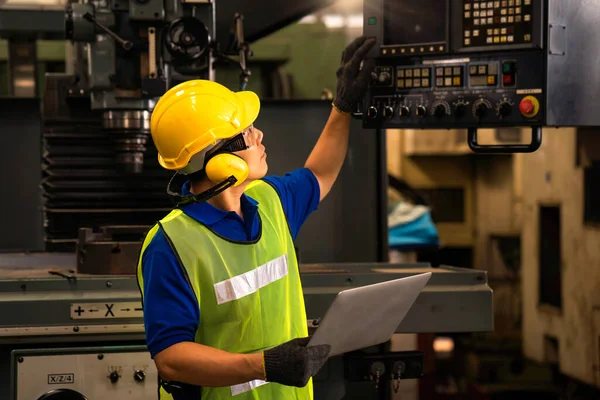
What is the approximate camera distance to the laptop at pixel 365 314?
1.50m

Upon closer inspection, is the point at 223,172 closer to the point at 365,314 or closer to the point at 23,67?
the point at 365,314

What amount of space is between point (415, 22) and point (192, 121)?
0.77 metres

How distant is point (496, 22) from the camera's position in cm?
206

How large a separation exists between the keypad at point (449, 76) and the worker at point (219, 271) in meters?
0.57

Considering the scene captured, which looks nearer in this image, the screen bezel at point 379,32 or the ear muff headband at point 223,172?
the ear muff headband at point 223,172

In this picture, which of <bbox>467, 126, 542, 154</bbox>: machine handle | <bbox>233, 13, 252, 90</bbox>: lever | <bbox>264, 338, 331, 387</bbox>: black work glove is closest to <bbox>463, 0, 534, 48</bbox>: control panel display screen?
<bbox>467, 126, 542, 154</bbox>: machine handle

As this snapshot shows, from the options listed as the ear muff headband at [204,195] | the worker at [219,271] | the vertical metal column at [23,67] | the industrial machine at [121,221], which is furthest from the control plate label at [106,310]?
the vertical metal column at [23,67]

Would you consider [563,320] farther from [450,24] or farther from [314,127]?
[450,24]

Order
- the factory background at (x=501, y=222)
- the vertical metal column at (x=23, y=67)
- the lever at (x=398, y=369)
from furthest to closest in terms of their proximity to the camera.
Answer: the factory background at (x=501, y=222), the vertical metal column at (x=23, y=67), the lever at (x=398, y=369)

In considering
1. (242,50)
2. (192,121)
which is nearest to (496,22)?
(242,50)

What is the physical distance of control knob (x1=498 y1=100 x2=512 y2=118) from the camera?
2059 millimetres

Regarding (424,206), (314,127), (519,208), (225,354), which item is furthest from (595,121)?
(519,208)

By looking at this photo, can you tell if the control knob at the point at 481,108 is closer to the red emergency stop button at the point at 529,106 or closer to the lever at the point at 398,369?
the red emergency stop button at the point at 529,106

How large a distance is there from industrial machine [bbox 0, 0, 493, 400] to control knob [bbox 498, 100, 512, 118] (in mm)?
430
